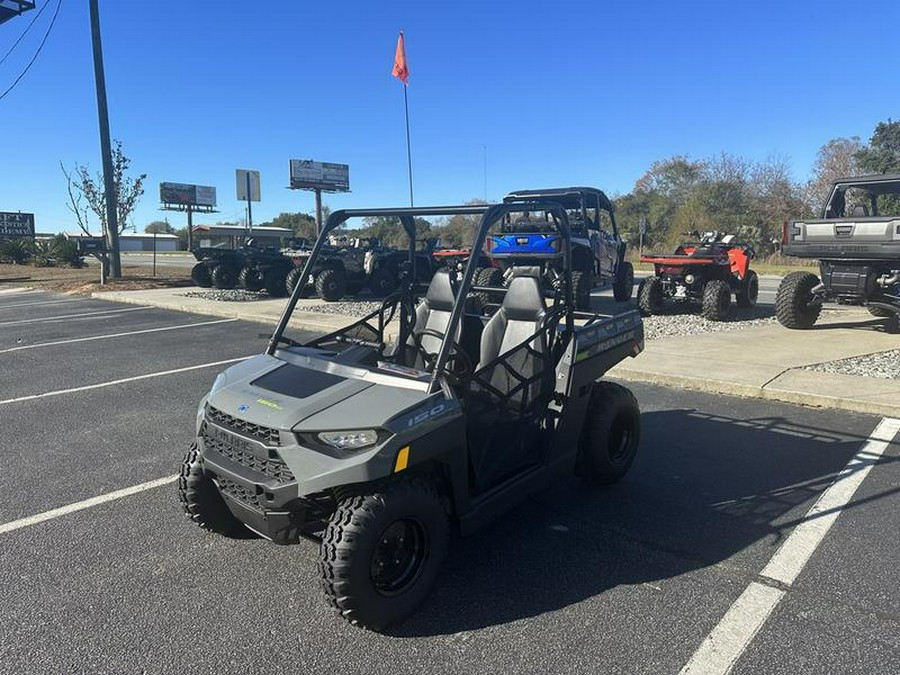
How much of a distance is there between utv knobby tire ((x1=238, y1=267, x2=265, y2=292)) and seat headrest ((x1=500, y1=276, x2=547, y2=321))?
543 inches

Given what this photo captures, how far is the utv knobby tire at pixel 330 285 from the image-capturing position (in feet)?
48.7

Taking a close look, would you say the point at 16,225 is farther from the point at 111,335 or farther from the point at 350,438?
the point at 350,438

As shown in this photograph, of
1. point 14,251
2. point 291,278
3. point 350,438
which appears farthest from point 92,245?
point 350,438

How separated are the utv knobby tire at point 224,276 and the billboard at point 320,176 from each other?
169ft

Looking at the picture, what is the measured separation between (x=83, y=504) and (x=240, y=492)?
1.71 m

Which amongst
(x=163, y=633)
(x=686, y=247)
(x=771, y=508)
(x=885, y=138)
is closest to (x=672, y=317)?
(x=686, y=247)

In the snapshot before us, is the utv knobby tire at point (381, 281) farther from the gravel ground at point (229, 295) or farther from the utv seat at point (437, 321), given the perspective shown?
the utv seat at point (437, 321)

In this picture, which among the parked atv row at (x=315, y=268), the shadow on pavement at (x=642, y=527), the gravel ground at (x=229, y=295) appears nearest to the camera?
the shadow on pavement at (x=642, y=527)

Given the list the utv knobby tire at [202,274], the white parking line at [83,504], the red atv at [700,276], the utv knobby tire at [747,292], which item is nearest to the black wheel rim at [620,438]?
the white parking line at [83,504]

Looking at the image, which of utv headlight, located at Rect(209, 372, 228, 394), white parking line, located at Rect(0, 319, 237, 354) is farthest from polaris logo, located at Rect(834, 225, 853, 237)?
white parking line, located at Rect(0, 319, 237, 354)

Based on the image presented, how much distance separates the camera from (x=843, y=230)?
9.34m

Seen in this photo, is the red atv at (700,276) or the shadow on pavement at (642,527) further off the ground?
the red atv at (700,276)

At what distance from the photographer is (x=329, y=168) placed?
70.4 meters

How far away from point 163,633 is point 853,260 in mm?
10158
